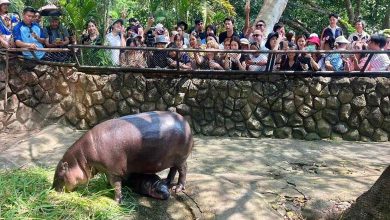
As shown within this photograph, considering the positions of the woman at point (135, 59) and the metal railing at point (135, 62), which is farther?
the woman at point (135, 59)

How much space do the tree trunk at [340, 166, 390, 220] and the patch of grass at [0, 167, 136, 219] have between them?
68.3 inches

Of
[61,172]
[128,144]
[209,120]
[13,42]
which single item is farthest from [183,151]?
[13,42]

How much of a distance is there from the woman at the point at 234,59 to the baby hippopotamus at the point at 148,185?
358 cm

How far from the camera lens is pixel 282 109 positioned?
728 cm

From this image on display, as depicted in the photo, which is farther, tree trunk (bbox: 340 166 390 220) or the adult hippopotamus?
the adult hippopotamus

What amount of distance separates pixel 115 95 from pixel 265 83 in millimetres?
2360

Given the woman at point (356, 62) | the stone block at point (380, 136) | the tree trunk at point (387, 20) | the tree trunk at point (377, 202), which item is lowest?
the stone block at point (380, 136)

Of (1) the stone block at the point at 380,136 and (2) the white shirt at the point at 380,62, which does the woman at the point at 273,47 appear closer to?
(2) the white shirt at the point at 380,62

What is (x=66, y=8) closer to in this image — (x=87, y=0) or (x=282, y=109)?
(x=87, y=0)

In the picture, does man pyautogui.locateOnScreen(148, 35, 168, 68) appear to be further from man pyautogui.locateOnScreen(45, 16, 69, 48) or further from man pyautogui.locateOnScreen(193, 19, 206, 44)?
man pyautogui.locateOnScreen(45, 16, 69, 48)

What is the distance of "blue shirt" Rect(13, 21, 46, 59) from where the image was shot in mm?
7188

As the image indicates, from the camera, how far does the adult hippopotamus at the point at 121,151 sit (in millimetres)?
3656

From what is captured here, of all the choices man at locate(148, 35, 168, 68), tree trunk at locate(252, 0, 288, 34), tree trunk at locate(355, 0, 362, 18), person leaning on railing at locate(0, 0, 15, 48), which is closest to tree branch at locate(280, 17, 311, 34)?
tree trunk at locate(355, 0, 362, 18)

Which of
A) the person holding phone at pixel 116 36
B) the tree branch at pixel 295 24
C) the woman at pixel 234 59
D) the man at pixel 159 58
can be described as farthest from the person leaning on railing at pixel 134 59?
the tree branch at pixel 295 24
